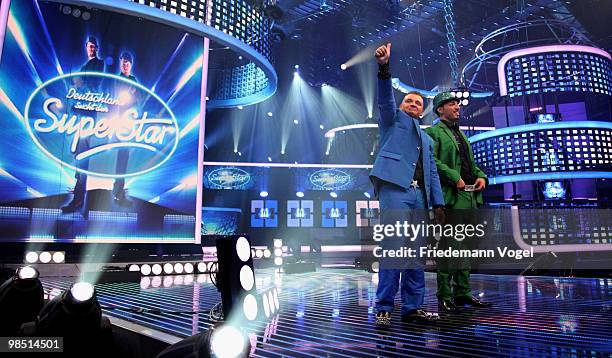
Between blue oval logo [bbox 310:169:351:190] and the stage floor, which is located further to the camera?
blue oval logo [bbox 310:169:351:190]

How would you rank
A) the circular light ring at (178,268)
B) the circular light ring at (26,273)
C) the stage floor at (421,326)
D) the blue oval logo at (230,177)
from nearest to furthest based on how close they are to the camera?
the stage floor at (421,326)
the circular light ring at (26,273)
the circular light ring at (178,268)
the blue oval logo at (230,177)

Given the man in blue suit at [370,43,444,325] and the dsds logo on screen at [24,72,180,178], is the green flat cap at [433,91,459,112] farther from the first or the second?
the dsds logo on screen at [24,72,180,178]

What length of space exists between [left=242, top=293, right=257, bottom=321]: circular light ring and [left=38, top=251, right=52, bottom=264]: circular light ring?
17.9 ft

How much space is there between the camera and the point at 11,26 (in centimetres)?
643

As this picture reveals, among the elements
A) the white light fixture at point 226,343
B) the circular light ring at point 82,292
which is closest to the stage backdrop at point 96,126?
the circular light ring at point 82,292

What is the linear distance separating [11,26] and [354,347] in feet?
24.3

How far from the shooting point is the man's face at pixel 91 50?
7.06 m

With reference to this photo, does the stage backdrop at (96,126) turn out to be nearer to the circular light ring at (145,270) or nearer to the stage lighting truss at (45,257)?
the stage lighting truss at (45,257)

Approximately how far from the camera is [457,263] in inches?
113

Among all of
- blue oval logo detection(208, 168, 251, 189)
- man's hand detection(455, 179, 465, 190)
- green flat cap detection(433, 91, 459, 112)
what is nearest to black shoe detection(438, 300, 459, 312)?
man's hand detection(455, 179, 465, 190)

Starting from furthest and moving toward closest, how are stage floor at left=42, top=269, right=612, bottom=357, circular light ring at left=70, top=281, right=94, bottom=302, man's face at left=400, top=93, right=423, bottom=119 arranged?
man's face at left=400, top=93, right=423, bottom=119, stage floor at left=42, top=269, right=612, bottom=357, circular light ring at left=70, top=281, right=94, bottom=302

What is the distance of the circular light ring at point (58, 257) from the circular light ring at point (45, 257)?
0.22ft

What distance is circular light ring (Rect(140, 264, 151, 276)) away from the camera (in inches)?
251

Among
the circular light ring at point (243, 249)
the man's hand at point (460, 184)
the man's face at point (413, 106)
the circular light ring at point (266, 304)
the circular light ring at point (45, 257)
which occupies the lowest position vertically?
the circular light ring at point (266, 304)
